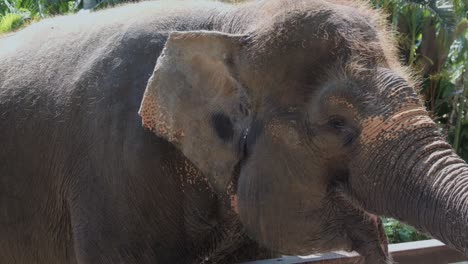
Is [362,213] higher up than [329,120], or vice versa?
[329,120]

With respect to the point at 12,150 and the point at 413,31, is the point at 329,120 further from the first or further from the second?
the point at 413,31

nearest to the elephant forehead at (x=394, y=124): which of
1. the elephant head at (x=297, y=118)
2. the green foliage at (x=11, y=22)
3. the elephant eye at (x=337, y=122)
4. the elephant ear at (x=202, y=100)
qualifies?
the elephant head at (x=297, y=118)

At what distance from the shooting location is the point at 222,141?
3232mm

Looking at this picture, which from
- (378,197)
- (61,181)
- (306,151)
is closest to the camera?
(378,197)

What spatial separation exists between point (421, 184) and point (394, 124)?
25 cm

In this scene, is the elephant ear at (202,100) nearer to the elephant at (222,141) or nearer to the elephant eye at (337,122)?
the elephant at (222,141)

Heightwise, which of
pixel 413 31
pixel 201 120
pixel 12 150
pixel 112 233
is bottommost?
pixel 413 31

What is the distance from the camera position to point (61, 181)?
373cm

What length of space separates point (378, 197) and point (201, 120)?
0.82 metres

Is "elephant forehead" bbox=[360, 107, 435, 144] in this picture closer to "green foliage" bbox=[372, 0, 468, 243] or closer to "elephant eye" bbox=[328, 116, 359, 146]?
"elephant eye" bbox=[328, 116, 359, 146]

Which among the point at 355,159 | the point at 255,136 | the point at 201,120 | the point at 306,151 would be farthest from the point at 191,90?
the point at 355,159

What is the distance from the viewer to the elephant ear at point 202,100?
3.19 metres

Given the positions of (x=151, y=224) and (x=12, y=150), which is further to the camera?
(x=12, y=150)

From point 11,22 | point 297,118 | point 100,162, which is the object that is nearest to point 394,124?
point 297,118
